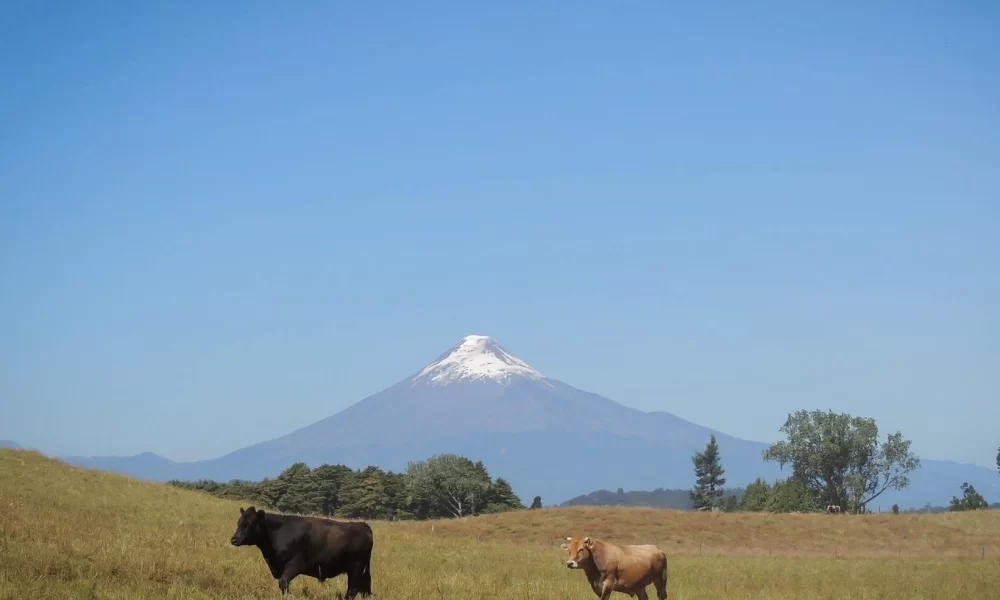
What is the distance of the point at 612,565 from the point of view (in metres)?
21.4

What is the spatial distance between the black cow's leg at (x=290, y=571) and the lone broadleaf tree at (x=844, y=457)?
106654 millimetres

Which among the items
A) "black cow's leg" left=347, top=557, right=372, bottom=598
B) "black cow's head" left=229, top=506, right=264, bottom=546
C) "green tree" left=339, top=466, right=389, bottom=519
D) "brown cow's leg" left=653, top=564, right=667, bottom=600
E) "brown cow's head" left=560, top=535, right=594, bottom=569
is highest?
"green tree" left=339, top=466, right=389, bottom=519

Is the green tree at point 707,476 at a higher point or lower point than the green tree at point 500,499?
higher

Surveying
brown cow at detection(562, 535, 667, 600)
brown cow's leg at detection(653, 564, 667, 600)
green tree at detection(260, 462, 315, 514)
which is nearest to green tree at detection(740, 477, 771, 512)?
green tree at detection(260, 462, 315, 514)

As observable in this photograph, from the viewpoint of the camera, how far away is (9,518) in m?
23.9

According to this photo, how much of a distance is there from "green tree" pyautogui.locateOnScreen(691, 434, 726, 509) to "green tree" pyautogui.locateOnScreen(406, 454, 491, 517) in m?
83.6

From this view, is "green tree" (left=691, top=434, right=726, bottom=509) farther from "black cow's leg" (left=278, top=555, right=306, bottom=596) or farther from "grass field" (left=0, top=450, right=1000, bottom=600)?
"black cow's leg" (left=278, top=555, right=306, bottom=596)

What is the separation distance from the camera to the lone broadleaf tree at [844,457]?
381ft

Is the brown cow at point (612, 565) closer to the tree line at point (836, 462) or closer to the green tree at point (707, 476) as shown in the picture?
the tree line at point (836, 462)

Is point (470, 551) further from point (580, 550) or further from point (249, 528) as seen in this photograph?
point (249, 528)

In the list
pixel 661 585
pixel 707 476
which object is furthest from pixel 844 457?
pixel 661 585

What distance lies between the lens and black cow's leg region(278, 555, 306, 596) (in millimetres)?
18062

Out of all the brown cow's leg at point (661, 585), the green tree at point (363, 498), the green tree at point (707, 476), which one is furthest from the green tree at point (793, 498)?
the brown cow's leg at point (661, 585)

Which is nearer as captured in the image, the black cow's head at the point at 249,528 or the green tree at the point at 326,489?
the black cow's head at the point at 249,528
